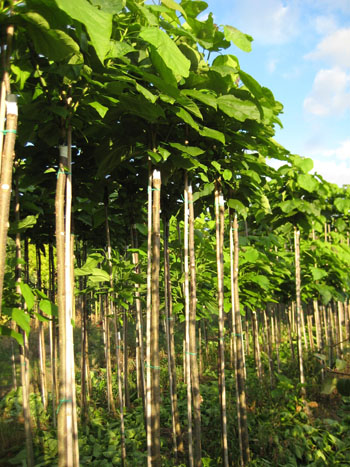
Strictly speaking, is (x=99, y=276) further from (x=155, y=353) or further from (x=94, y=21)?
(x=94, y=21)

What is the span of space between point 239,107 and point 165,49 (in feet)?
3.13

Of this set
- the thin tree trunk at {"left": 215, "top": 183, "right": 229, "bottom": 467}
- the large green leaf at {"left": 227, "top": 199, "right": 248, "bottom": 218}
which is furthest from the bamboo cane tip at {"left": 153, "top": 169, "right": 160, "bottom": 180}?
the large green leaf at {"left": 227, "top": 199, "right": 248, "bottom": 218}

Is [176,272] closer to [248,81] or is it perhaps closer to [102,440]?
[102,440]

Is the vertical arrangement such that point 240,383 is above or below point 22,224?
below

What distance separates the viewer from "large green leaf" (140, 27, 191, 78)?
5.13 feet

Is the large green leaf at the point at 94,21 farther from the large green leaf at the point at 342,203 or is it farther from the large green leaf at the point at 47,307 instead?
the large green leaf at the point at 342,203

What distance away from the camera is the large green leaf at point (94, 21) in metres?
1.24

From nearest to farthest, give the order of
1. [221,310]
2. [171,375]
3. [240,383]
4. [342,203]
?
[221,310] < [171,375] < [240,383] < [342,203]

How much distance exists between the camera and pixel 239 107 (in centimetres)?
241

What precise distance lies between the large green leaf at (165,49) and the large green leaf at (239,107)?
2.74ft

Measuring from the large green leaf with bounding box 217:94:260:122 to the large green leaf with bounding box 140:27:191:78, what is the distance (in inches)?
32.9

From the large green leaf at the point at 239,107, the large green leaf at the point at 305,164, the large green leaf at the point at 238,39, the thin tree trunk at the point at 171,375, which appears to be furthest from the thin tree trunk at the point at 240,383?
the large green leaf at the point at 238,39

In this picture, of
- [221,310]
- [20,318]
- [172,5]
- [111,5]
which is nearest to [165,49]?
[111,5]

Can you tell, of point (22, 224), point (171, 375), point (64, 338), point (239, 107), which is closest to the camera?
point (64, 338)
